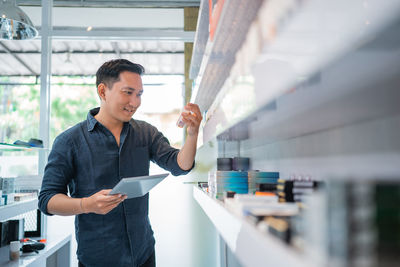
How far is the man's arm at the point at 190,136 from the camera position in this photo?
1.85 metres

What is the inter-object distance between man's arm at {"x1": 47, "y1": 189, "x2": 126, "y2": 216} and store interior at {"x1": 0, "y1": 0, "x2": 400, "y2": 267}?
1.42ft

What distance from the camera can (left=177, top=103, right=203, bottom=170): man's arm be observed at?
1.85m

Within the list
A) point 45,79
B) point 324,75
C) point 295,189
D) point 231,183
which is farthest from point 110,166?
point 45,79

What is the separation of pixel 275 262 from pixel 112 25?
12.9 feet

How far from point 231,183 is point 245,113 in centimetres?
71

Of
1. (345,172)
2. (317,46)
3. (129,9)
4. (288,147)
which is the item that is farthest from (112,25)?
(317,46)

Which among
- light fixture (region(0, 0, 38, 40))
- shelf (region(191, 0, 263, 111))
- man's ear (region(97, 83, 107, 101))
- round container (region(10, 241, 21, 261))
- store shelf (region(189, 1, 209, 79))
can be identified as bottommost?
round container (region(10, 241, 21, 261))

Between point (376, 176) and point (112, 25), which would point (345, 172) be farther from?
point (112, 25)

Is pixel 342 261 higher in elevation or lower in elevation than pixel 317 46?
lower

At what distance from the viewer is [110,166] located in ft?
6.42

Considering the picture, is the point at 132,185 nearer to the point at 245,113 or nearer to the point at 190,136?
the point at 190,136

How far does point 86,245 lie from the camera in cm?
190

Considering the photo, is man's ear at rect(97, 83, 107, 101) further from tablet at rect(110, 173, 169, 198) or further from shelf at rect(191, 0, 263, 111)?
tablet at rect(110, 173, 169, 198)

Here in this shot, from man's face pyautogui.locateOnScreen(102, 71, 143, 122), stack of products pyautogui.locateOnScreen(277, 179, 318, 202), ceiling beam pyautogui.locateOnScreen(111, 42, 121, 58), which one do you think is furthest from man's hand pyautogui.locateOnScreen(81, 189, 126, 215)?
ceiling beam pyautogui.locateOnScreen(111, 42, 121, 58)
